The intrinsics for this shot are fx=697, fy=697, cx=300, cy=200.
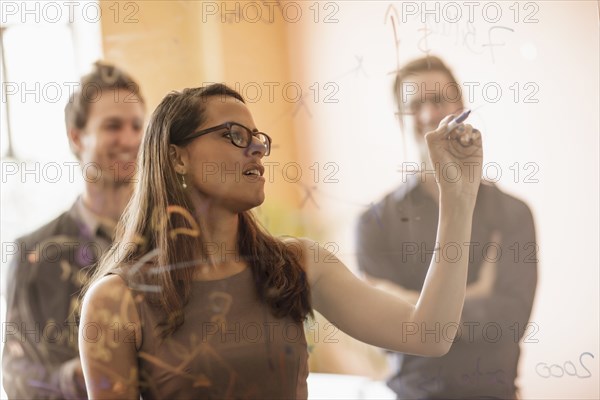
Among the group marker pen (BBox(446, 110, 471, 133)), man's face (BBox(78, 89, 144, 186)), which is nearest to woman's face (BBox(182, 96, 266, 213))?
man's face (BBox(78, 89, 144, 186))

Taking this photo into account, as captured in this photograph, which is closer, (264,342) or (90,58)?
(264,342)

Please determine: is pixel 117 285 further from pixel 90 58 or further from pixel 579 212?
pixel 579 212

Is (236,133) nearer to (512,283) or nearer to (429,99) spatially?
(429,99)

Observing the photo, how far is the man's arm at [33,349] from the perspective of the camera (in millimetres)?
870

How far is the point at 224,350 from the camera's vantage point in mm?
767

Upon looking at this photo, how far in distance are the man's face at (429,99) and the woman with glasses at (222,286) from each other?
0.02 m

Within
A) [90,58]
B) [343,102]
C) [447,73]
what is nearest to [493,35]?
[447,73]

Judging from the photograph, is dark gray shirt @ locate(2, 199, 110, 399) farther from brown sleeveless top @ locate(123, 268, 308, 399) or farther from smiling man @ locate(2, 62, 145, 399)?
brown sleeveless top @ locate(123, 268, 308, 399)

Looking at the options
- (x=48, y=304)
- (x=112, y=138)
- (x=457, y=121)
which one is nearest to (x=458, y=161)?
(x=457, y=121)

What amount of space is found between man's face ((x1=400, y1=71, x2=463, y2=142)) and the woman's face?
0.62ft

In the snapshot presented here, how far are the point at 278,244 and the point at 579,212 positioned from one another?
1.13ft

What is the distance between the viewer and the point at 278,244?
79 cm

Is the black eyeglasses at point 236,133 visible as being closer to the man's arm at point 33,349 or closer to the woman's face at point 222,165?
the woman's face at point 222,165

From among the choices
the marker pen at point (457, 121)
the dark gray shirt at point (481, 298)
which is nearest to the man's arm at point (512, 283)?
the dark gray shirt at point (481, 298)
